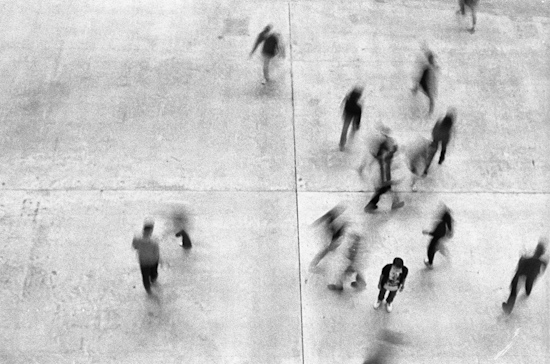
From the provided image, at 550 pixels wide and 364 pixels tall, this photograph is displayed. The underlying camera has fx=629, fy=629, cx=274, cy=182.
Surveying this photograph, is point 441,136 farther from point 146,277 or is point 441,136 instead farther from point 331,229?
point 146,277

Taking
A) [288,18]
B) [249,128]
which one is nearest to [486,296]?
[249,128]

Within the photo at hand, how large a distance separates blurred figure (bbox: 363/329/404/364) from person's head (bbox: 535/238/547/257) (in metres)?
1.85

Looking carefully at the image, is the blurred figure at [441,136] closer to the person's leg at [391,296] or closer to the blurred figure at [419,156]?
the blurred figure at [419,156]

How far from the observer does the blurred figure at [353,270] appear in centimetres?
757

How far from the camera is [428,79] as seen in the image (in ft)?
31.7

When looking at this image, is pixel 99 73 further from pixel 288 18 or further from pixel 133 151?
pixel 288 18

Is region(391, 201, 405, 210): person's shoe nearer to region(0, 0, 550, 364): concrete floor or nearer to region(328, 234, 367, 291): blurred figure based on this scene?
region(0, 0, 550, 364): concrete floor

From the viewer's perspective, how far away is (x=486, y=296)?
7.64 metres

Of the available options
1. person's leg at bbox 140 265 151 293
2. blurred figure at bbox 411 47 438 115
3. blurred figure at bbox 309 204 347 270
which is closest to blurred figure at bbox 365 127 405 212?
blurred figure at bbox 309 204 347 270

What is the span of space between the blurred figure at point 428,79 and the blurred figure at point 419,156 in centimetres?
74

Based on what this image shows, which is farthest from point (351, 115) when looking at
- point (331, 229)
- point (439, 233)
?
point (439, 233)

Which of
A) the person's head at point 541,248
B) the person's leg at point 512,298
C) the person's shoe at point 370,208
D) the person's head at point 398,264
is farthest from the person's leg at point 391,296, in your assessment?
the person's head at point 541,248

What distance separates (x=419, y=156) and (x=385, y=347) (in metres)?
3.08

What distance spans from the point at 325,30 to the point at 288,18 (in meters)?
0.70
